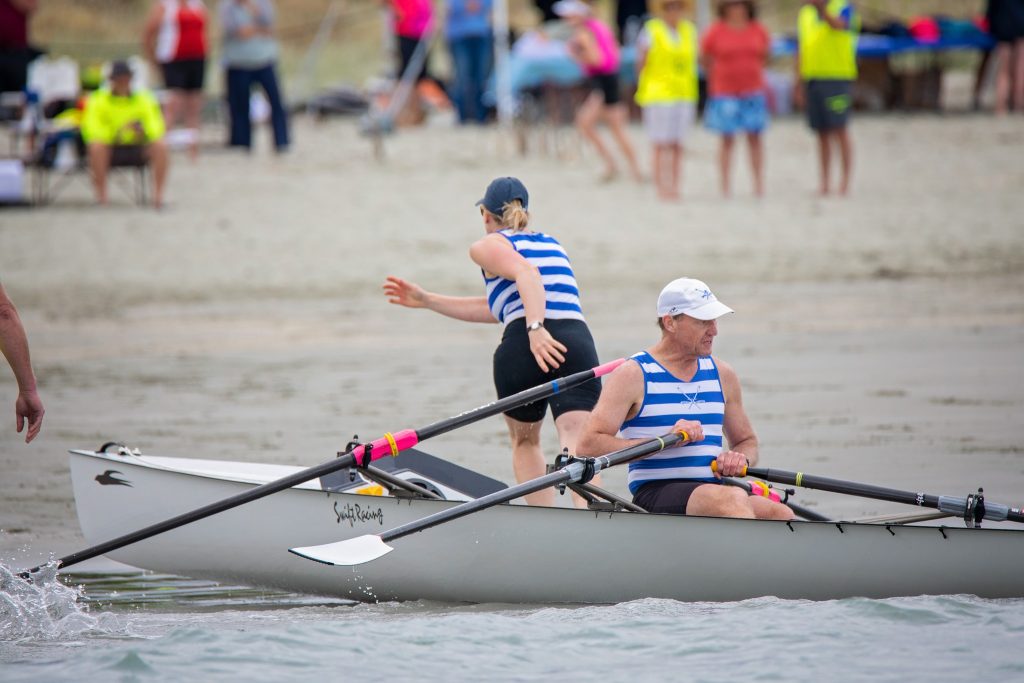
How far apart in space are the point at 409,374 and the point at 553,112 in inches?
316

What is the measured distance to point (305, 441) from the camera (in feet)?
27.5

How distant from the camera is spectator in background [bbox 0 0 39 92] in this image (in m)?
15.9

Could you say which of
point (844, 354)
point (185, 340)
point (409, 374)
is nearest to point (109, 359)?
point (185, 340)

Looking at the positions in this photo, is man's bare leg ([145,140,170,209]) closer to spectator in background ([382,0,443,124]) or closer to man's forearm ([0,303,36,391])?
spectator in background ([382,0,443,124])

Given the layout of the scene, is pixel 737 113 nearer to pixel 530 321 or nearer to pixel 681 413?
pixel 530 321

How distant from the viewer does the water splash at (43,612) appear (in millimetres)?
5801

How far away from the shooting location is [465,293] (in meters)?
12.1

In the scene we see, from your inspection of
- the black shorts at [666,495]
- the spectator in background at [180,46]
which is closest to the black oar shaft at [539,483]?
the black shorts at [666,495]

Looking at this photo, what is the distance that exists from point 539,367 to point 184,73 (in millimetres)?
11913

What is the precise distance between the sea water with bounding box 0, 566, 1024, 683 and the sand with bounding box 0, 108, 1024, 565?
1128mm

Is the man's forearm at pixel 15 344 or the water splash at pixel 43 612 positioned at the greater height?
the man's forearm at pixel 15 344

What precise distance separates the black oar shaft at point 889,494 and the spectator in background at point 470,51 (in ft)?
42.1

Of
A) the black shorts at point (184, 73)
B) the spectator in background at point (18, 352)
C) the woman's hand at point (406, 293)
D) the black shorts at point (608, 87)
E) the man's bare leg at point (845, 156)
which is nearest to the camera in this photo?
the spectator in background at point (18, 352)

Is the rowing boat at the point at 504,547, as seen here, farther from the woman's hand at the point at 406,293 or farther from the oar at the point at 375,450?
the woman's hand at the point at 406,293
